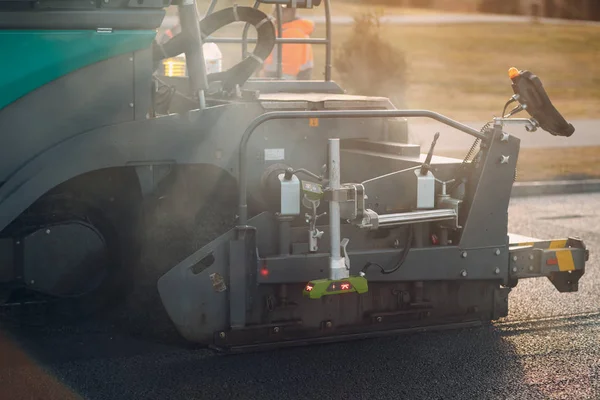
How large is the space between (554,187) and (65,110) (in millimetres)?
8222

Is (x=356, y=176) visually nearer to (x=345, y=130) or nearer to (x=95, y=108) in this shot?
(x=345, y=130)

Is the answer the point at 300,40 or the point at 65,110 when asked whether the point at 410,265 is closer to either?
the point at 65,110

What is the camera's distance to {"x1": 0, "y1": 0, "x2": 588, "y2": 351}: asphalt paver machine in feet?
16.8

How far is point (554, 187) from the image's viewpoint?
1210 cm

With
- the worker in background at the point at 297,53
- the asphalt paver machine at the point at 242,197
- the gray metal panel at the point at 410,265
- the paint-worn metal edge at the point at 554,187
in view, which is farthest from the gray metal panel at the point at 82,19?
the paint-worn metal edge at the point at 554,187

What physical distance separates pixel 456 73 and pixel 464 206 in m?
17.8

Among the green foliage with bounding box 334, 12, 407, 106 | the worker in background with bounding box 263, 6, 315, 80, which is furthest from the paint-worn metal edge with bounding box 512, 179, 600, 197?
the green foliage with bounding box 334, 12, 407, 106

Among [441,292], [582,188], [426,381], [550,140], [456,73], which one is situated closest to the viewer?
[426,381]

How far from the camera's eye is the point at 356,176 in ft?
20.1

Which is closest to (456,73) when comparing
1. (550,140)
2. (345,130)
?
(550,140)

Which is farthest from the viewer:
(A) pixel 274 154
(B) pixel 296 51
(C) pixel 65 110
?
(B) pixel 296 51

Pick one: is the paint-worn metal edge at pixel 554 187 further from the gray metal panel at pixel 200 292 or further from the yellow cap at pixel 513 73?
the gray metal panel at pixel 200 292

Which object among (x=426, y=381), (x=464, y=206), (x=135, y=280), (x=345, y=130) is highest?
(x=345, y=130)

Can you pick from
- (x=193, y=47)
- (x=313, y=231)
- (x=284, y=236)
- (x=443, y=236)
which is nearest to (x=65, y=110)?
(x=193, y=47)
